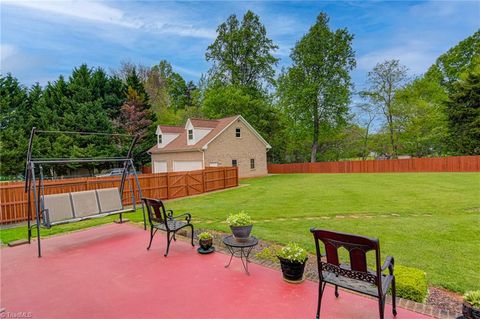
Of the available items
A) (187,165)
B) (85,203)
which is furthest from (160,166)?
(85,203)

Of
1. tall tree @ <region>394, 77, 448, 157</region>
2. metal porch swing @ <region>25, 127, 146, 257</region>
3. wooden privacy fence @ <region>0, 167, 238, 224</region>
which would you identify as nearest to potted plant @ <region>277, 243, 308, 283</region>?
metal porch swing @ <region>25, 127, 146, 257</region>

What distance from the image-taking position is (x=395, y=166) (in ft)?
89.0

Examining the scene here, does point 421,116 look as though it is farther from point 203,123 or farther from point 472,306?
point 472,306

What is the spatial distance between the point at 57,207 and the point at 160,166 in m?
21.3

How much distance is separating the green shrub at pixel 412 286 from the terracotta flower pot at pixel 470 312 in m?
0.69

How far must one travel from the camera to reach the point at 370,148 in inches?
1368

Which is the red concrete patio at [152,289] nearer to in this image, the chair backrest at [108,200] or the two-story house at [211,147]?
the chair backrest at [108,200]

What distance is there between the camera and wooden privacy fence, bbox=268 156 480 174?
23781mm

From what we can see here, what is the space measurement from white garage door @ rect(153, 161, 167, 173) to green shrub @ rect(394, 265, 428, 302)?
24.4 metres

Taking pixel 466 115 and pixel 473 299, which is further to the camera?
pixel 466 115

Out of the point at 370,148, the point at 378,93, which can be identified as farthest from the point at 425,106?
the point at 370,148

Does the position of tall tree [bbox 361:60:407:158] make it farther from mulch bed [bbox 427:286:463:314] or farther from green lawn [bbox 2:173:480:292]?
mulch bed [bbox 427:286:463:314]

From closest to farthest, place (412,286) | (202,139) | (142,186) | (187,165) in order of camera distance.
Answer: (412,286) → (142,186) → (202,139) → (187,165)

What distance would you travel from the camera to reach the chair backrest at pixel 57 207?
222 inches
